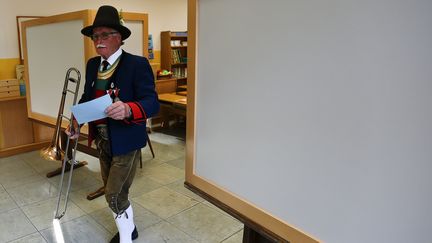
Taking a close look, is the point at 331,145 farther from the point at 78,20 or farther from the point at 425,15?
the point at 78,20

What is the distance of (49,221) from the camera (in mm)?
2656

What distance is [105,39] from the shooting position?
1926 millimetres

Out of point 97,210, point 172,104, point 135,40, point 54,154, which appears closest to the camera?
point 54,154

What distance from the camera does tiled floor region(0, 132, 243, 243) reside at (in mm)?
2490

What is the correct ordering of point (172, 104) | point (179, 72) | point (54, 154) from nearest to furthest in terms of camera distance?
point (54, 154) → point (172, 104) → point (179, 72)

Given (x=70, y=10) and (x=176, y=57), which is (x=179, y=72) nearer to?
(x=176, y=57)

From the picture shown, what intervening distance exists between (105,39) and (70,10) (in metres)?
3.34

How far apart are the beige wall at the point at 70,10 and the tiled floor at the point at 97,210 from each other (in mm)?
1642

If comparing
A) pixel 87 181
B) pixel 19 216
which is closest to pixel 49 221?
pixel 19 216

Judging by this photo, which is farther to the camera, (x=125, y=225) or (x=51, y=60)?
(x=51, y=60)

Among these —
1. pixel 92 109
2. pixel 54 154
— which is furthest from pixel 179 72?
pixel 92 109

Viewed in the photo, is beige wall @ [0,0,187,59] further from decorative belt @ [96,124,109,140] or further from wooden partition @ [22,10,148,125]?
decorative belt @ [96,124,109,140]

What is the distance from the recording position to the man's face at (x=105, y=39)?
192 centimetres

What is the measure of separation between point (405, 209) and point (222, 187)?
25.3 inches
